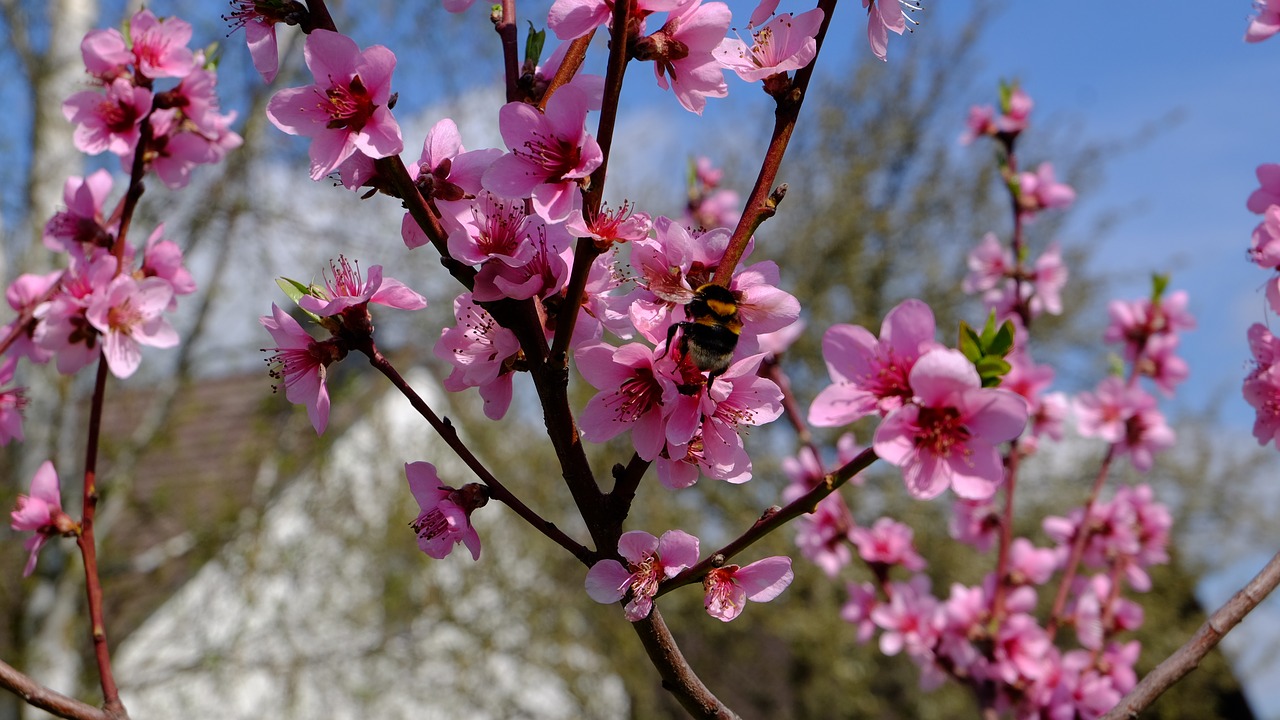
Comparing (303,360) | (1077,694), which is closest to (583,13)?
(303,360)

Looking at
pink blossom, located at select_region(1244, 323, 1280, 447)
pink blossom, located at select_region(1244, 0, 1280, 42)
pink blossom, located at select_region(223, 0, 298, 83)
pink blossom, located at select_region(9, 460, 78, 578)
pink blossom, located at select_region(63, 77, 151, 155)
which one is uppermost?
pink blossom, located at select_region(1244, 0, 1280, 42)

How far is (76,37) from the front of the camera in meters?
6.96

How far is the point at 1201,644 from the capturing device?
1324 millimetres

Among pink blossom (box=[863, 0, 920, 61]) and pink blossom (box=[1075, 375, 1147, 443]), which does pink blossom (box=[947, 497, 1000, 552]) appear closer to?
pink blossom (box=[1075, 375, 1147, 443])

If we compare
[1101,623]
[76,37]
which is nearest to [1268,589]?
[1101,623]

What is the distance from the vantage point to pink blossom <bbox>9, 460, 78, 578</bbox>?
1.68 m

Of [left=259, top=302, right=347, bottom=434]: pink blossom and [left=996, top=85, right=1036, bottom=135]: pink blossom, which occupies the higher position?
[left=996, top=85, right=1036, bottom=135]: pink blossom

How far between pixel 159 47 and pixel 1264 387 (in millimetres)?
2026

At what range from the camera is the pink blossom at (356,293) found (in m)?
1.12

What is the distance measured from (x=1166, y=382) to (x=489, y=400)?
2.71 meters

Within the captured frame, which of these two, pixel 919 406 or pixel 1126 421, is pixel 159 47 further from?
pixel 1126 421

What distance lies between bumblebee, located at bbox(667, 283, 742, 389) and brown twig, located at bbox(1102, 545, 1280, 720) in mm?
737

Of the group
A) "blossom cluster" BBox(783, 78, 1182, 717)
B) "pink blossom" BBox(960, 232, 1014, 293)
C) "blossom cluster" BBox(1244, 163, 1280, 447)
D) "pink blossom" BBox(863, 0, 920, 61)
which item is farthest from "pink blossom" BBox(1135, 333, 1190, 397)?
"pink blossom" BBox(863, 0, 920, 61)

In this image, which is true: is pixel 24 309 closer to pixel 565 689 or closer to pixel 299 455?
pixel 299 455
